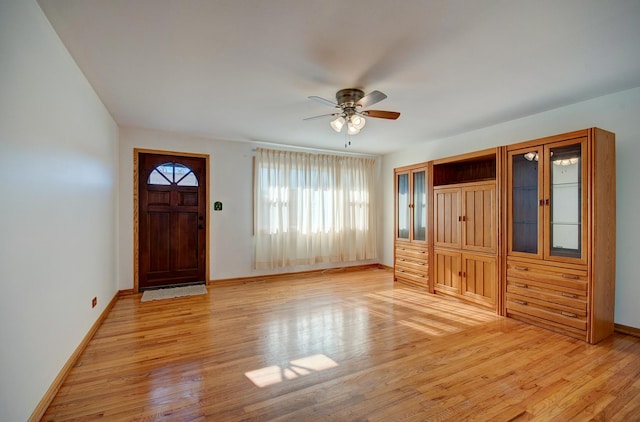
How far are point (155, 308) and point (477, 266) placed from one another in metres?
4.33

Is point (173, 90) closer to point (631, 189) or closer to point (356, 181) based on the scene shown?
point (356, 181)

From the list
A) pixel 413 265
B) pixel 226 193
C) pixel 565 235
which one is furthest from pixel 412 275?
pixel 226 193

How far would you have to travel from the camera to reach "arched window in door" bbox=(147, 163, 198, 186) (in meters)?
4.70

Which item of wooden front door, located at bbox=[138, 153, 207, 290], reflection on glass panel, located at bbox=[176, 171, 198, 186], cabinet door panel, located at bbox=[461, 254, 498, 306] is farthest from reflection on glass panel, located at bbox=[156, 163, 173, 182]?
cabinet door panel, located at bbox=[461, 254, 498, 306]

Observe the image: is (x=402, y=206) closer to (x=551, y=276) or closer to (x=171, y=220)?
(x=551, y=276)

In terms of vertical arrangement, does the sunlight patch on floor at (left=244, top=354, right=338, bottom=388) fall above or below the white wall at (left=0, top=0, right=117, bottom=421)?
below

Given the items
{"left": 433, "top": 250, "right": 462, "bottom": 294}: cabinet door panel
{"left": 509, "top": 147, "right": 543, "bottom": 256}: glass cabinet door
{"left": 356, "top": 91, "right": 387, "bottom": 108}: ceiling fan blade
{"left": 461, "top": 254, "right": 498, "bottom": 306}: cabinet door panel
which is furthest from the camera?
{"left": 433, "top": 250, "right": 462, "bottom": 294}: cabinet door panel

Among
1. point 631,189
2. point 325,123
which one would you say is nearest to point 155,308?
point 325,123

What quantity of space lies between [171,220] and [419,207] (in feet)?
13.7

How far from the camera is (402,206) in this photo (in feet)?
17.2

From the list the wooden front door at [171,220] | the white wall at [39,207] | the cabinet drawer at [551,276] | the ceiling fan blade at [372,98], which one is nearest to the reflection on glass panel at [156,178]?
the wooden front door at [171,220]

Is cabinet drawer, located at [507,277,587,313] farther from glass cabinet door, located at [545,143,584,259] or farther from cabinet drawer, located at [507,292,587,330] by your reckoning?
glass cabinet door, located at [545,143,584,259]

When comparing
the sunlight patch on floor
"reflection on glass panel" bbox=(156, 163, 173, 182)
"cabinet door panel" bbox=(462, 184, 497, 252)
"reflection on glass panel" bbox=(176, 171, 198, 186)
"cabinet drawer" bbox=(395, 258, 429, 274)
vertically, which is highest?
"reflection on glass panel" bbox=(156, 163, 173, 182)

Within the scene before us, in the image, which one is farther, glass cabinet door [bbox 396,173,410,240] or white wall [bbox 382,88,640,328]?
glass cabinet door [bbox 396,173,410,240]
